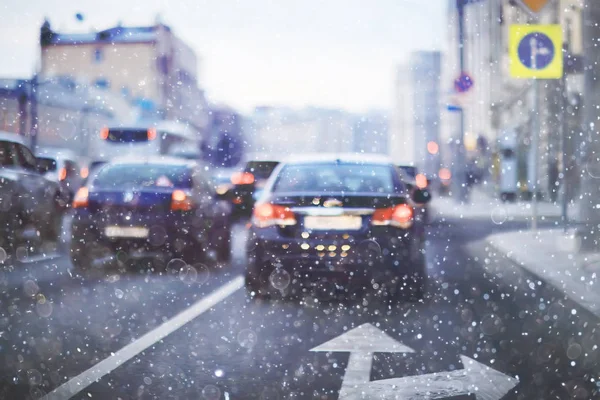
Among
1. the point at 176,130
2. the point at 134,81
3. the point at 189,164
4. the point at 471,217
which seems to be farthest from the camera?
the point at 134,81

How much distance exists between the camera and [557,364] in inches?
242

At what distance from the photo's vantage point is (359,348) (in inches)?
266

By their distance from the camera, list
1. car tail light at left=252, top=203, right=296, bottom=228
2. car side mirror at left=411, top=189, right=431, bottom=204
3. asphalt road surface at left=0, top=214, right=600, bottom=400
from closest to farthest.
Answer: asphalt road surface at left=0, top=214, right=600, bottom=400 < car tail light at left=252, top=203, right=296, bottom=228 < car side mirror at left=411, top=189, right=431, bottom=204

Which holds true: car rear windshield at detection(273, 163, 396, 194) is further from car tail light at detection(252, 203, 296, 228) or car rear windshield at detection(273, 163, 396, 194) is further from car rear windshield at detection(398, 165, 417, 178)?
car rear windshield at detection(398, 165, 417, 178)

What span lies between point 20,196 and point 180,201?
2248 millimetres

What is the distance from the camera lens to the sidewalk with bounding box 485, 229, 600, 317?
31.3 feet

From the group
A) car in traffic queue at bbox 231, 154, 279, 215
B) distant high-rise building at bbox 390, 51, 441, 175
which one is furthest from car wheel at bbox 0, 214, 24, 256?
distant high-rise building at bbox 390, 51, 441, 175

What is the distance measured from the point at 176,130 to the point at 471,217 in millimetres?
17410

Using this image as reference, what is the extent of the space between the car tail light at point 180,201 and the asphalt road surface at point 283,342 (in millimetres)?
1186

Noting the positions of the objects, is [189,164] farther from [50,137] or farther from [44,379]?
[50,137]

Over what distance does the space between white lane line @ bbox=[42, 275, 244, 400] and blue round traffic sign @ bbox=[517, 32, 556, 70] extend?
266 inches

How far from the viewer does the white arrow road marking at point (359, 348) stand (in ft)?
18.3

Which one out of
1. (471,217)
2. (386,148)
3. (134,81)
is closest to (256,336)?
(471,217)

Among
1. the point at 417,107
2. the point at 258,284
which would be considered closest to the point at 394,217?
the point at 258,284
